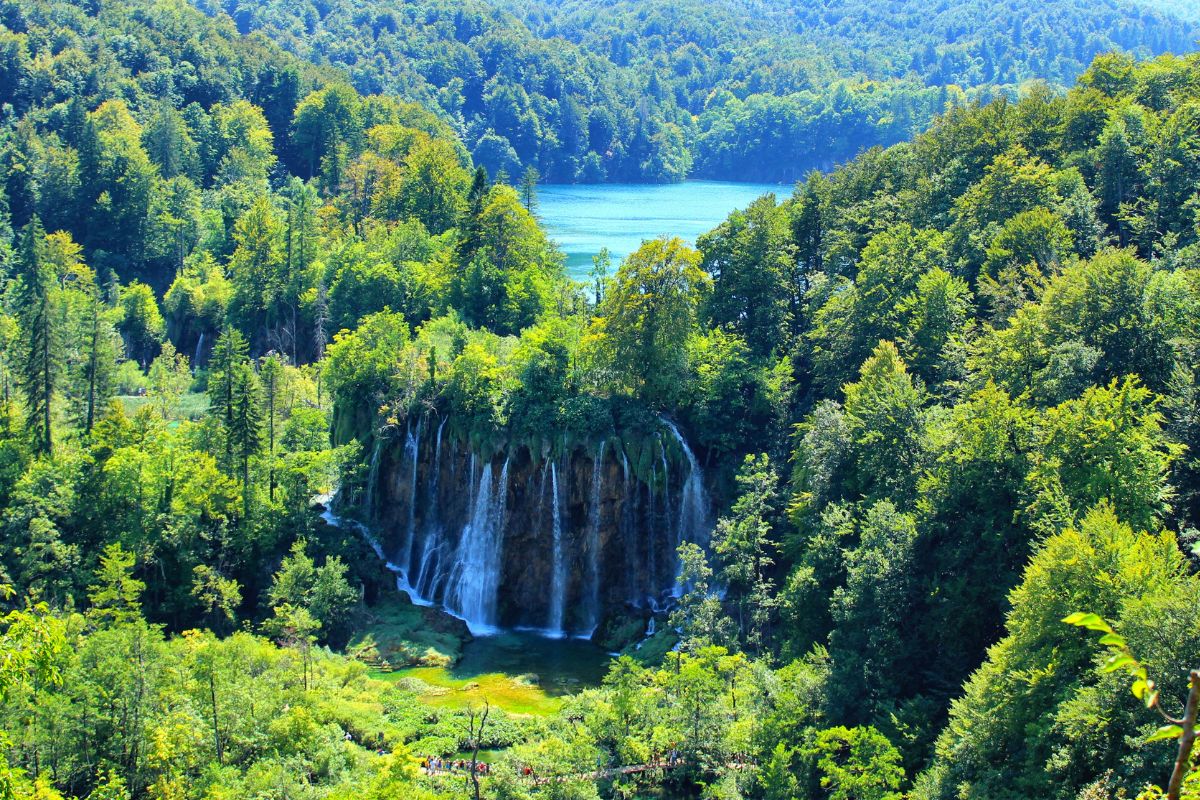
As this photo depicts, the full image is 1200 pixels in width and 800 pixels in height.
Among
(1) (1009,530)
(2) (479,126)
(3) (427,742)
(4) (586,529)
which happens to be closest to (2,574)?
(3) (427,742)

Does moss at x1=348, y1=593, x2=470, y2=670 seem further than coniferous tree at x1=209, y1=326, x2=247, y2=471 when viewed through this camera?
No

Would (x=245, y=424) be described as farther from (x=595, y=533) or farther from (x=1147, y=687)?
(x=1147, y=687)

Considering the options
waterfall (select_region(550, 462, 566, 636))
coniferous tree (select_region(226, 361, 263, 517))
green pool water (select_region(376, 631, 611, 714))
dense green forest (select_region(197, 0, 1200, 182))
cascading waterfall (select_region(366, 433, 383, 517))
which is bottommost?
green pool water (select_region(376, 631, 611, 714))

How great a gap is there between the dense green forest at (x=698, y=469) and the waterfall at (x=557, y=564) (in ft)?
6.48

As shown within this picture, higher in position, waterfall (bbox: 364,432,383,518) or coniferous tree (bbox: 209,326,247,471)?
coniferous tree (bbox: 209,326,247,471)

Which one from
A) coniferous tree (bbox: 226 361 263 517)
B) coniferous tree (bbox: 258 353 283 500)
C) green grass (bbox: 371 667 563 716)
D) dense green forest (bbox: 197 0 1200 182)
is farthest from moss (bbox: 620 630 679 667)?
dense green forest (bbox: 197 0 1200 182)

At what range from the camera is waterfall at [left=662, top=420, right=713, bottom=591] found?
4866cm

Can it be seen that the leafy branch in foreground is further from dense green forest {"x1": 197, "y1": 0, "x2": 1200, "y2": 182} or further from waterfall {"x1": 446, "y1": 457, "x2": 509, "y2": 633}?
dense green forest {"x1": 197, "y1": 0, "x2": 1200, "y2": 182}

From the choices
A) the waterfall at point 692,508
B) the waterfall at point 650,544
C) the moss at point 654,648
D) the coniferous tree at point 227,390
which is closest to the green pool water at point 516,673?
the moss at point 654,648

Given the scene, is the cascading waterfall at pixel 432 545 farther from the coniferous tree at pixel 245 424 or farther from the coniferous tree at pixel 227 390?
the coniferous tree at pixel 227 390

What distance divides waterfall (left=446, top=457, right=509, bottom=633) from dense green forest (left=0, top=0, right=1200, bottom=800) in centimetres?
81

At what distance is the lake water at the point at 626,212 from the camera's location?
9988cm

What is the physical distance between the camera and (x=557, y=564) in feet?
158

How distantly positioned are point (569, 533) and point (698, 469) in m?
6.59
